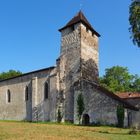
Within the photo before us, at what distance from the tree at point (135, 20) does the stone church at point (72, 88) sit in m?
9.78

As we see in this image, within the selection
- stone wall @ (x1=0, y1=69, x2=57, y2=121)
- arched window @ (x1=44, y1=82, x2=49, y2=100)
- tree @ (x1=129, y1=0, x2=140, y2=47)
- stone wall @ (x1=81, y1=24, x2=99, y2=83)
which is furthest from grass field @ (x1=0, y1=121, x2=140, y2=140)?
arched window @ (x1=44, y1=82, x2=49, y2=100)

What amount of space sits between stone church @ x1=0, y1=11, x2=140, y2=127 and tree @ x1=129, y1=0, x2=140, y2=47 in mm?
9777

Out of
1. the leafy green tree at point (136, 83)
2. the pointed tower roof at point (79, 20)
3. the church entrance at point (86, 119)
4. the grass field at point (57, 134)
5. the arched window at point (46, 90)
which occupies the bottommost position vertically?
the church entrance at point (86, 119)

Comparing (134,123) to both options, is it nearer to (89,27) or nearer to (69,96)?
(69,96)

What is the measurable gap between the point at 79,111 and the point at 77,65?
237 inches

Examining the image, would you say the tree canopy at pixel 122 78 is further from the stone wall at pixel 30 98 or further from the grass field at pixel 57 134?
the grass field at pixel 57 134

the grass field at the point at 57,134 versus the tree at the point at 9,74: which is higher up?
the tree at the point at 9,74

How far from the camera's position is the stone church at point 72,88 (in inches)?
1442

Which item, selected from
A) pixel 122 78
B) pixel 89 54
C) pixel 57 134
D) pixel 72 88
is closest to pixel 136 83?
pixel 122 78

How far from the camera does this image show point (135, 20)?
91.0ft

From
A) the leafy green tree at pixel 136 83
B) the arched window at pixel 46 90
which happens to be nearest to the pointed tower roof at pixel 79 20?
the arched window at pixel 46 90

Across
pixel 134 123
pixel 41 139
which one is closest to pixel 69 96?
pixel 134 123

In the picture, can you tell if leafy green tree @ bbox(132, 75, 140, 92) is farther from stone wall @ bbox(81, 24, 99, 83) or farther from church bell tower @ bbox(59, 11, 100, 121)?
church bell tower @ bbox(59, 11, 100, 121)

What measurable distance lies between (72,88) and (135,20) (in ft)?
48.2
